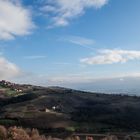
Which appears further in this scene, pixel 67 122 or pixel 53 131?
pixel 67 122

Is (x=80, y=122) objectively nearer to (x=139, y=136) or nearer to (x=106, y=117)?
(x=106, y=117)

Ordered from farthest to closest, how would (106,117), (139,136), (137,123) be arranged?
(106,117) < (137,123) < (139,136)

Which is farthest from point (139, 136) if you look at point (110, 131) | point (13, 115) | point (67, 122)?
point (13, 115)

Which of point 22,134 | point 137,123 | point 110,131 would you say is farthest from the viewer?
point 137,123

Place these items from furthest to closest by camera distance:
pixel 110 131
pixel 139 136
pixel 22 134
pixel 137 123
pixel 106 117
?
pixel 106 117
pixel 137 123
pixel 110 131
pixel 139 136
pixel 22 134

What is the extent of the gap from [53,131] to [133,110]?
5204cm

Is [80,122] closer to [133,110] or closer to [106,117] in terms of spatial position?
[106,117]

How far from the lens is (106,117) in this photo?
189 metres

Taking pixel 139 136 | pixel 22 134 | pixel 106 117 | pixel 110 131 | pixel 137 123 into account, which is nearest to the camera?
pixel 22 134

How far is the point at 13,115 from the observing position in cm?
19150

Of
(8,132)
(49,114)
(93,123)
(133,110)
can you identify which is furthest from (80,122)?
(8,132)

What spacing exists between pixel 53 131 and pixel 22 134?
5871 centimetres

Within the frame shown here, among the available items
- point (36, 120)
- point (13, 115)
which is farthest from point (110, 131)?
point (13, 115)

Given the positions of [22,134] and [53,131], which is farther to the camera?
[53,131]
